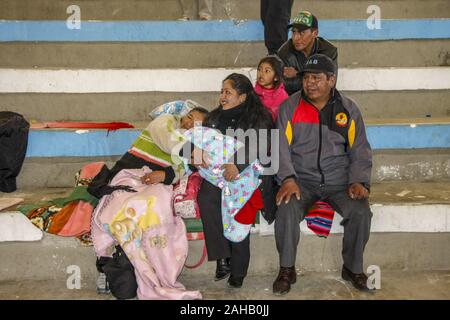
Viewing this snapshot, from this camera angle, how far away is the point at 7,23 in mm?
3988

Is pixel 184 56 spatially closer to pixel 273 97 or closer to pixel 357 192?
pixel 273 97

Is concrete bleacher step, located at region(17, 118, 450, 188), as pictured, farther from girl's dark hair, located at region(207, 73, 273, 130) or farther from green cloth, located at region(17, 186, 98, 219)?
girl's dark hair, located at region(207, 73, 273, 130)

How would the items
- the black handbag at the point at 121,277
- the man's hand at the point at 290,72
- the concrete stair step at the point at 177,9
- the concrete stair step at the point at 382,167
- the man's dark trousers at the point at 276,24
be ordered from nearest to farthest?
the black handbag at the point at 121,277 < the concrete stair step at the point at 382,167 < the man's hand at the point at 290,72 < the man's dark trousers at the point at 276,24 < the concrete stair step at the point at 177,9

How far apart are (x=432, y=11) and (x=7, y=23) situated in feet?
12.7

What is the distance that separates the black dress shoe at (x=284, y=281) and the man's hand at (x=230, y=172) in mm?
591

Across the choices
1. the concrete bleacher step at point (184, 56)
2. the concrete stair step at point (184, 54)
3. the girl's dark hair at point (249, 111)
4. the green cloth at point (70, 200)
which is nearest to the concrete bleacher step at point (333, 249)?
the green cloth at point (70, 200)

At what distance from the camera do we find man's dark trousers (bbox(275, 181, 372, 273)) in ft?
8.50

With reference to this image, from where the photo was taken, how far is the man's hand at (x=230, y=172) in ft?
8.67

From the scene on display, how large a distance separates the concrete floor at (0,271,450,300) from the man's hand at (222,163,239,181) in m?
0.63

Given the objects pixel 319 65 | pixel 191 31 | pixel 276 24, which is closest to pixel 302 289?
pixel 319 65

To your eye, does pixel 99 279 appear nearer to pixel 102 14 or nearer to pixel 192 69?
pixel 192 69

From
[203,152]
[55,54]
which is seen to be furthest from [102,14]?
[203,152]

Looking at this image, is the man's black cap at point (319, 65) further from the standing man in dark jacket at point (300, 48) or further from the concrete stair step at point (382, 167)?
the concrete stair step at point (382, 167)

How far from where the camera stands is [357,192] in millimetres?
2656
